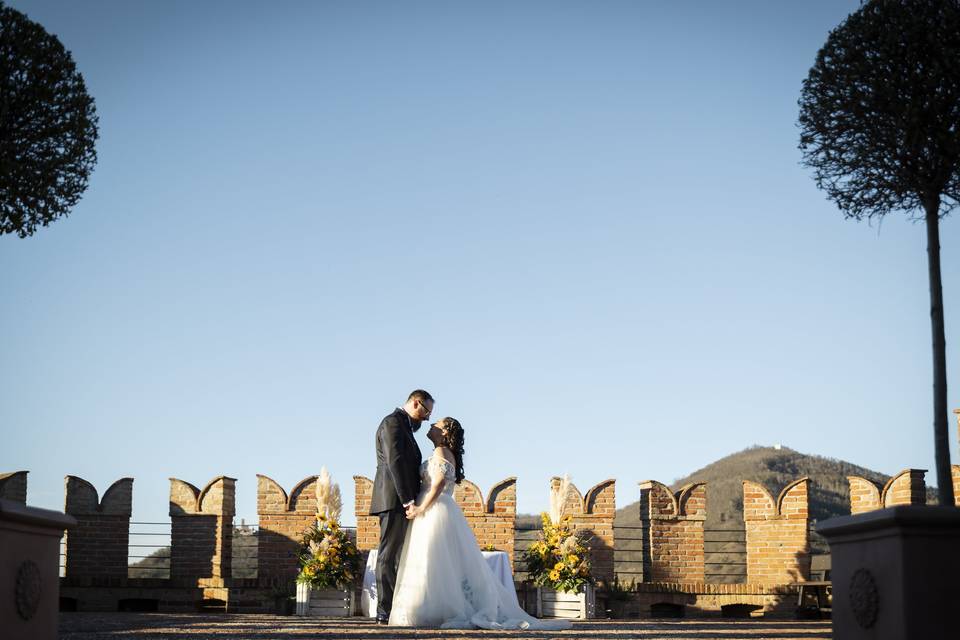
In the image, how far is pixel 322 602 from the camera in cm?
1386

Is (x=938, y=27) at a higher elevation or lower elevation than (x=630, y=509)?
higher

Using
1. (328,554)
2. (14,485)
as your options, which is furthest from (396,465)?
(14,485)

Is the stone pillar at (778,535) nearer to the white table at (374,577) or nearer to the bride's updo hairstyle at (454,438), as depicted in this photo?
the white table at (374,577)

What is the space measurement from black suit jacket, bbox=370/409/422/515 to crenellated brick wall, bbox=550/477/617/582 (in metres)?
6.15

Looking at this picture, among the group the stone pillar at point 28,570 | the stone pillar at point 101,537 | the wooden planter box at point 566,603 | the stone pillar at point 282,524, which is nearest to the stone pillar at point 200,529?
the stone pillar at point 282,524

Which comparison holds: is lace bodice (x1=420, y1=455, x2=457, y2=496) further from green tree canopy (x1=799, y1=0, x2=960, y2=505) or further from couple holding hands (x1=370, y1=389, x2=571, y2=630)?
green tree canopy (x1=799, y1=0, x2=960, y2=505)

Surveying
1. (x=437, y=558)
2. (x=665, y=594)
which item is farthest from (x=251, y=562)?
(x=437, y=558)

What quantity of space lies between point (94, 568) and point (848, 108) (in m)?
12.2

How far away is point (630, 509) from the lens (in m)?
42.4

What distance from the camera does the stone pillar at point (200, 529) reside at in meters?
16.0

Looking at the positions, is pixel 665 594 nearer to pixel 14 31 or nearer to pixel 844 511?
pixel 14 31

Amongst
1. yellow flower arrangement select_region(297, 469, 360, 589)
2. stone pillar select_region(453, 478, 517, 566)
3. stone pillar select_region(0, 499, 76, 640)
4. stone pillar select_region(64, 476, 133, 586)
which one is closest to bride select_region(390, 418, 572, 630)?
yellow flower arrangement select_region(297, 469, 360, 589)

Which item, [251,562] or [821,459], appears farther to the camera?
[821,459]

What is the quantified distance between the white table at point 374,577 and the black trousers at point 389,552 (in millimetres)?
1989
